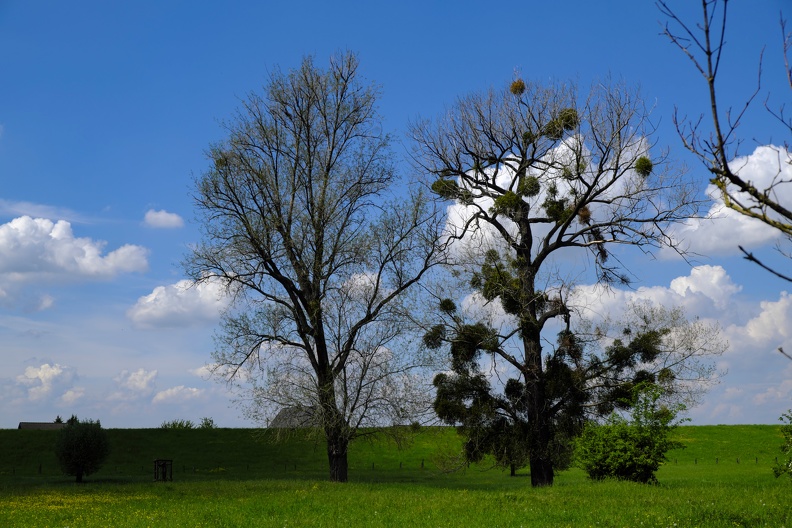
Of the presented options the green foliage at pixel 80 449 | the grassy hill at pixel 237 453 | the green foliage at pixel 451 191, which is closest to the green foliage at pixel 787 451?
the green foliage at pixel 451 191

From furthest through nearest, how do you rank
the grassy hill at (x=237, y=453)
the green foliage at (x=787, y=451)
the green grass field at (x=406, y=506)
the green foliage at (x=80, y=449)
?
1. the grassy hill at (x=237, y=453)
2. the green foliage at (x=80, y=449)
3. the green foliage at (x=787, y=451)
4. the green grass field at (x=406, y=506)

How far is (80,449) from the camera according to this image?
133 ft

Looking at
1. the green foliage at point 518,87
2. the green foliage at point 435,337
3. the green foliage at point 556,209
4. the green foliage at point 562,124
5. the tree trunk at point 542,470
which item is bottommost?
the tree trunk at point 542,470

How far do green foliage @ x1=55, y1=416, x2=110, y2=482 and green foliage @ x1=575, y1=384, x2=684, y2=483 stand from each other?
29.5m

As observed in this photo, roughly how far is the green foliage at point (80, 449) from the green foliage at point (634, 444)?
1159 inches

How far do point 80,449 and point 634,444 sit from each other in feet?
104

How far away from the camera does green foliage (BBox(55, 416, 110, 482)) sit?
133 ft

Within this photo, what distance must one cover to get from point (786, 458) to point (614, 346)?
6.98 m

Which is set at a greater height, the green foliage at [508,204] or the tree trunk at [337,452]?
the green foliage at [508,204]

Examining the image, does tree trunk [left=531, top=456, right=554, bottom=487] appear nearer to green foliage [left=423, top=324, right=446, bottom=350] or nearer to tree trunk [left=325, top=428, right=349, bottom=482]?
green foliage [left=423, top=324, right=446, bottom=350]

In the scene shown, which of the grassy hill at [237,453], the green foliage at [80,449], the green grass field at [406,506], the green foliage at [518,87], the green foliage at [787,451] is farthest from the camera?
the grassy hill at [237,453]

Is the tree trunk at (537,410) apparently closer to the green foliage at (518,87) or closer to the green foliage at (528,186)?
the green foliage at (528,186)

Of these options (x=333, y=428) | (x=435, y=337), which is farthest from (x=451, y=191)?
(x=333, y=428)

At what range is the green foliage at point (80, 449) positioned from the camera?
4056 cm
